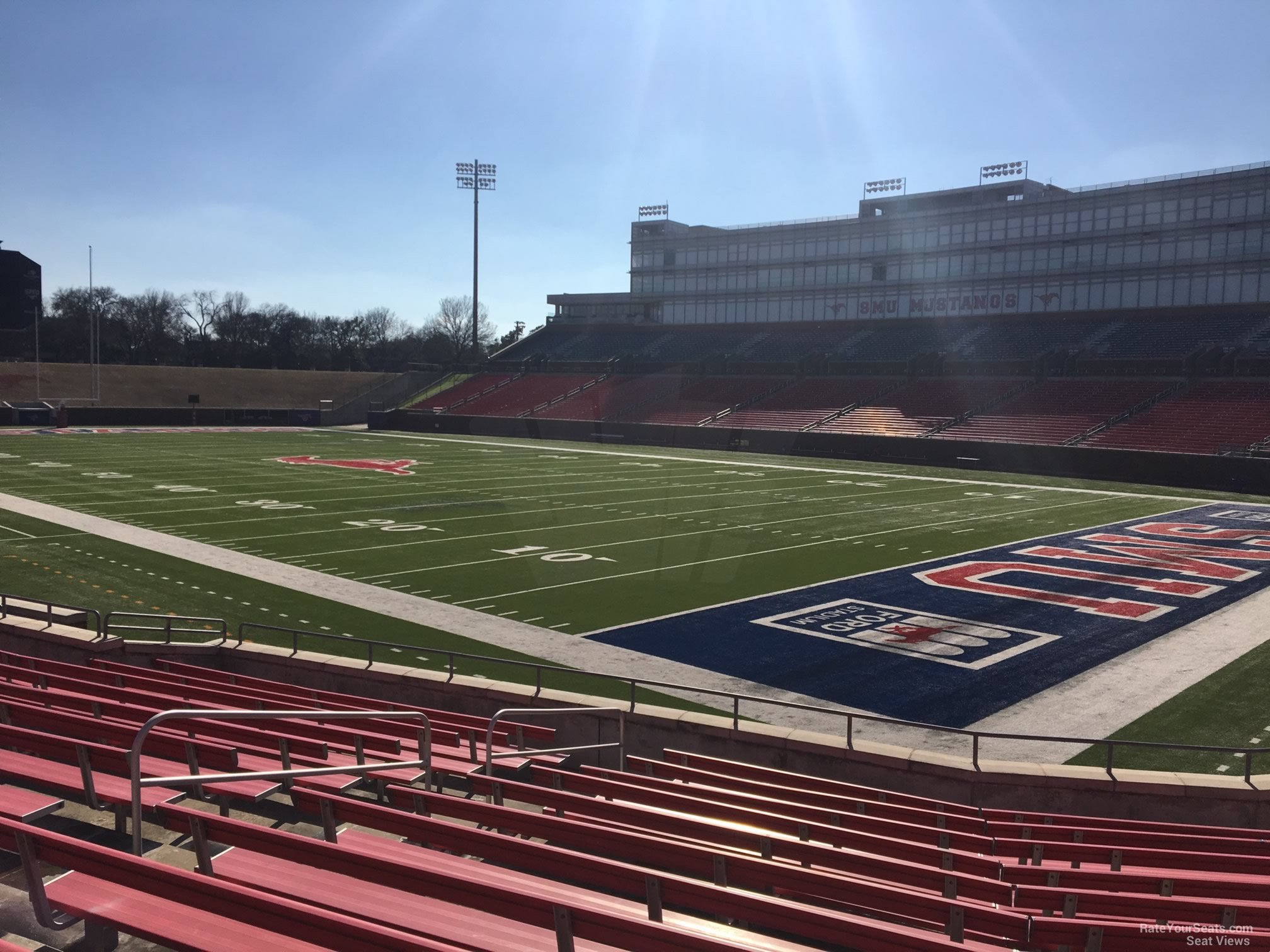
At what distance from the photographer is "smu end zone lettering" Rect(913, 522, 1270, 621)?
17.4m

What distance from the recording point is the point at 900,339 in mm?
61938

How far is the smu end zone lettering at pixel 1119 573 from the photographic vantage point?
17.4 meters

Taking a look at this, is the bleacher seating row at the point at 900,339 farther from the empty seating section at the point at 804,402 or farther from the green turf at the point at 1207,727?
the green turf at the point at 1207,727

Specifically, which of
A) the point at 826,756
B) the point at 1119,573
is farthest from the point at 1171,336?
the point at 826,756

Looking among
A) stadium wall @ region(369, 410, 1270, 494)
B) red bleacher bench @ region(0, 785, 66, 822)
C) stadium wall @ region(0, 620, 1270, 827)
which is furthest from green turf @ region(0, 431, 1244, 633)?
red bleacher bench @ region(0, 785, 66, 822)

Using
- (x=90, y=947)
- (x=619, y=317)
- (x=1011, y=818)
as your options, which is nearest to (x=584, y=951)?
(x=90, y=947)

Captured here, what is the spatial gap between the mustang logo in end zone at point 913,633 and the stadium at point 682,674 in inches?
3.7

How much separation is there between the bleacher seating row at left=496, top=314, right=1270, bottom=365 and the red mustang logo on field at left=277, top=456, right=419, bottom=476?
30.5 metres

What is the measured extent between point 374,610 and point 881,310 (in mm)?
54510

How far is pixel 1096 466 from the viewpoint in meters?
38.3

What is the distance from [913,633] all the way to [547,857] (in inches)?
475

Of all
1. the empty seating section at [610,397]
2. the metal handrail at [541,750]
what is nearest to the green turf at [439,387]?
the empty seating section at [610,397]

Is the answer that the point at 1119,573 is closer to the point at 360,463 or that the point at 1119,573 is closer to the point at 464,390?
the point at 360,463

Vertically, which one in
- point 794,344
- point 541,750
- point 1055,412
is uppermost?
point 794,344
